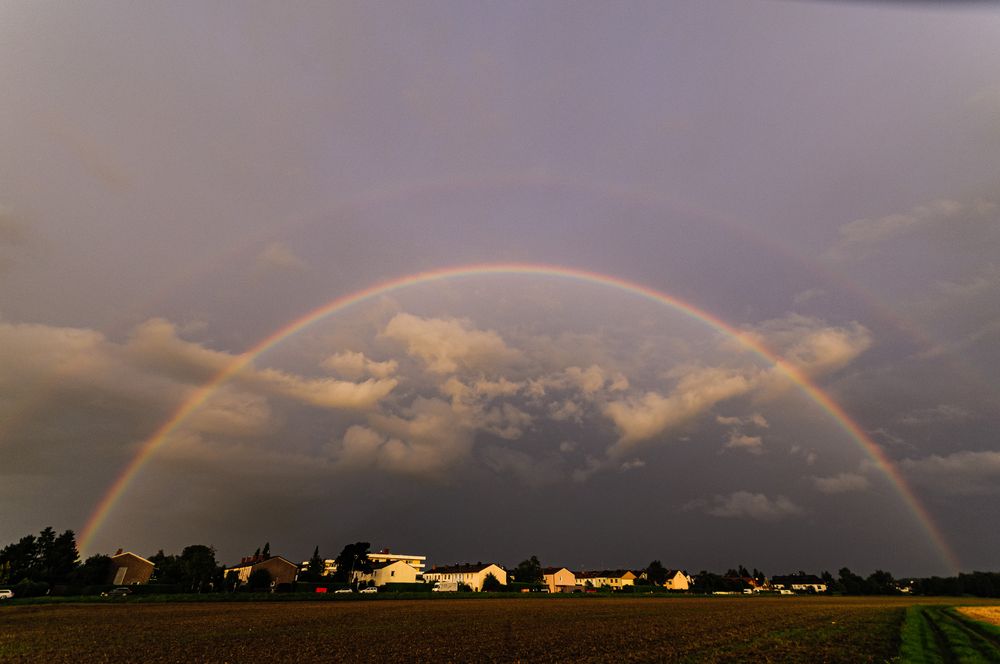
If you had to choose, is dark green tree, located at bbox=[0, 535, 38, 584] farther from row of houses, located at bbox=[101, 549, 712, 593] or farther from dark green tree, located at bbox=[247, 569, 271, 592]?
dark green tree, located at bbox=[247, 569, 271, 592]

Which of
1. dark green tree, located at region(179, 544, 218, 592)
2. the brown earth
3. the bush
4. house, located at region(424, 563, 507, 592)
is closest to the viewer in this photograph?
the brown earth

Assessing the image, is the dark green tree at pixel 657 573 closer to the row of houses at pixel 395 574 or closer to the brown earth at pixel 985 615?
the row of houses at pixel 395 574

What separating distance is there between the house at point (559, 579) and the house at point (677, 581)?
32.0 meters

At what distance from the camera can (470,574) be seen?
156 metres

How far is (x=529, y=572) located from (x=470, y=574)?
17.9 meters

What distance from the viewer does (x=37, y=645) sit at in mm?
26203

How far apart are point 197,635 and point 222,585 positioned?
87023 mm

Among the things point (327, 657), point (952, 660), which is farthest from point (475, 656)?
point (952, 660)

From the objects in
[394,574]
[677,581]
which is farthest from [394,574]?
[677,581]

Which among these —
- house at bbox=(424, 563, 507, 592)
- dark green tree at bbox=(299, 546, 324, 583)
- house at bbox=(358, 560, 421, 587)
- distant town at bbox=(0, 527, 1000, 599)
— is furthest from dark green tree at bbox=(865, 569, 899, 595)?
dark green tree at bbox=(299, 546, 324, 583)

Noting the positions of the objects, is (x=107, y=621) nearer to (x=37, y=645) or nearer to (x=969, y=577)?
(x=37, y=645)

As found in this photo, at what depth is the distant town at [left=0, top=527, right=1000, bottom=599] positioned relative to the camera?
99812 millimetres

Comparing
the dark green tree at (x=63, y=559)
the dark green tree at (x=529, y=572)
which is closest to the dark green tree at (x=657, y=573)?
the dark green tree at (x=529, y=572)

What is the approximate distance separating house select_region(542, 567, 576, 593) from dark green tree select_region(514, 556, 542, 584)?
31.3ft
